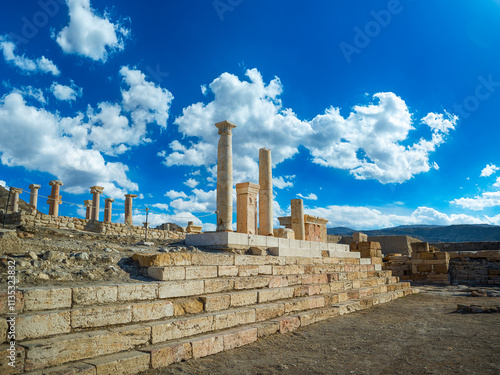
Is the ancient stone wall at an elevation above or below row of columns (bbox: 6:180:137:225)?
below

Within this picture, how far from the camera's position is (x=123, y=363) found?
3.98m

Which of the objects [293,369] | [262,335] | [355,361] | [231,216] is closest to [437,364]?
[355,361]

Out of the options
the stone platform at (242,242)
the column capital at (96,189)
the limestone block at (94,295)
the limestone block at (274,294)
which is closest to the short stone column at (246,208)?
the stone platform at (242,242)

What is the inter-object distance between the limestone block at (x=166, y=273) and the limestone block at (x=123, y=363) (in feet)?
5.80

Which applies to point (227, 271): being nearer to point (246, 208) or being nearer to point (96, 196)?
point (246, 208)

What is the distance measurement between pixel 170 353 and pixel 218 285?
7.26 ft

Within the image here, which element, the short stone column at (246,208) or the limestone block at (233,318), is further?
the short stone column at (246,208)

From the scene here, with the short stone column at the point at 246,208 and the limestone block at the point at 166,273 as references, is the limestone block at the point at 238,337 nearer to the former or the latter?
the limestone block at the point at 166,273

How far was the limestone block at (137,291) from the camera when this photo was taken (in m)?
5.08

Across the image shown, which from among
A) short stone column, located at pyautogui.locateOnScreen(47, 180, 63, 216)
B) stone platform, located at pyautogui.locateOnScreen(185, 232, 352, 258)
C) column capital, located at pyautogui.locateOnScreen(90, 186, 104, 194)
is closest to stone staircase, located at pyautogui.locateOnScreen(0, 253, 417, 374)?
stone platform, located at pyautogui.locateOnScreen(185, 232, 352, 258)

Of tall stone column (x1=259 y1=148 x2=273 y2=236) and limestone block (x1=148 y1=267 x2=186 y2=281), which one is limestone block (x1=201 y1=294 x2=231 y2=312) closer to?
limestone block (x1=148 y1=267 x2=186 y2=281)

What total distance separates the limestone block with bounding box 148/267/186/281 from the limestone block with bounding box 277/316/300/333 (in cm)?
201

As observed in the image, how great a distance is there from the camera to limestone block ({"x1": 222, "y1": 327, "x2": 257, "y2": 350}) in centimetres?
527

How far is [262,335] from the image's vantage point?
5984mm
